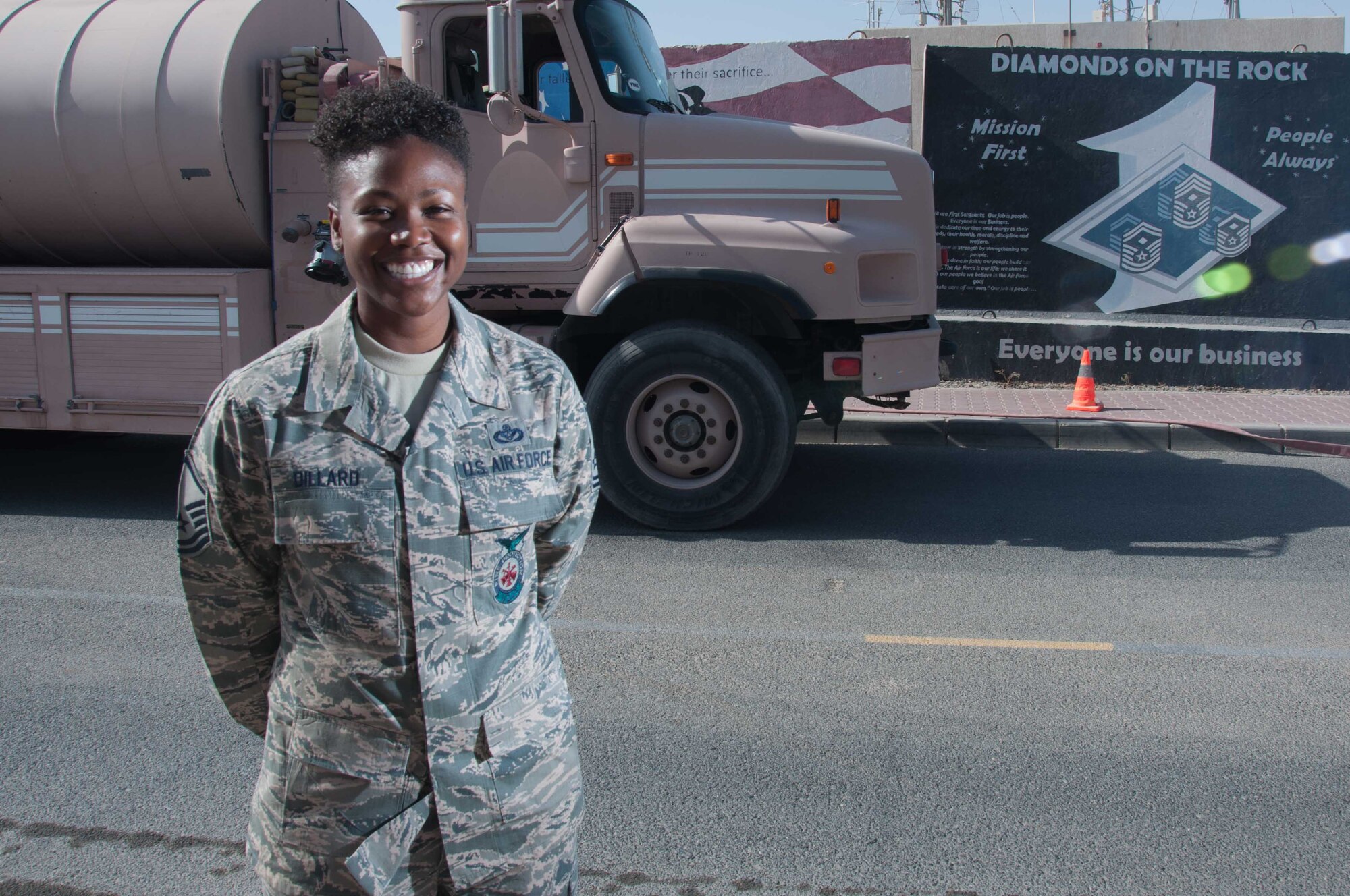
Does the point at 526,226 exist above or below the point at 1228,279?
above

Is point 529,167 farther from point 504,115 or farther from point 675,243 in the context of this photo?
point 675,243

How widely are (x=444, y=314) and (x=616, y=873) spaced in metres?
1.88

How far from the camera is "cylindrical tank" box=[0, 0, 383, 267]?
662 centimetres

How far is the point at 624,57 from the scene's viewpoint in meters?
6.81

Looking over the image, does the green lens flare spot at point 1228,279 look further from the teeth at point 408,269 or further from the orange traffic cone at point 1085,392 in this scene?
the teeth at point 408,269

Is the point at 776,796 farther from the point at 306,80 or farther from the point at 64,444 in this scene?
the point at 64,444

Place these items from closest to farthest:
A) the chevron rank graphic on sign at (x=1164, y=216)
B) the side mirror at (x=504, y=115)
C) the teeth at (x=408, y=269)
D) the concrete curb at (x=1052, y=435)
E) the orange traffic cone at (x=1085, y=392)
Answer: the teeth at (x=408, y=269), the side mirror at (x=504, y=115), the concrete curb at (x=1052, y=435), the orange traffic cone at (x=1085, y=392), the chevron rank graphic on sign at (x=1164, y=216)

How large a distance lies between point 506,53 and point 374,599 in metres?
5.08

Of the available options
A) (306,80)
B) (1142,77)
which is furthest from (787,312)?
(1142,77)

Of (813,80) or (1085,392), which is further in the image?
(813,80)

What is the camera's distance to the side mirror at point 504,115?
6.29 meters

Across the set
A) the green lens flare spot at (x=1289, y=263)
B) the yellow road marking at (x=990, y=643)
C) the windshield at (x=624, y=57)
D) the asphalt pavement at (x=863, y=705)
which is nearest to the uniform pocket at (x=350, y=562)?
the asphalt pavement at (x=863, y=705)

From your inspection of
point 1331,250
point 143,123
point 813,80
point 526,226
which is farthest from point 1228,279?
point 143,123

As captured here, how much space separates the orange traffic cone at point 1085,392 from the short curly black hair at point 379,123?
8.81 m
